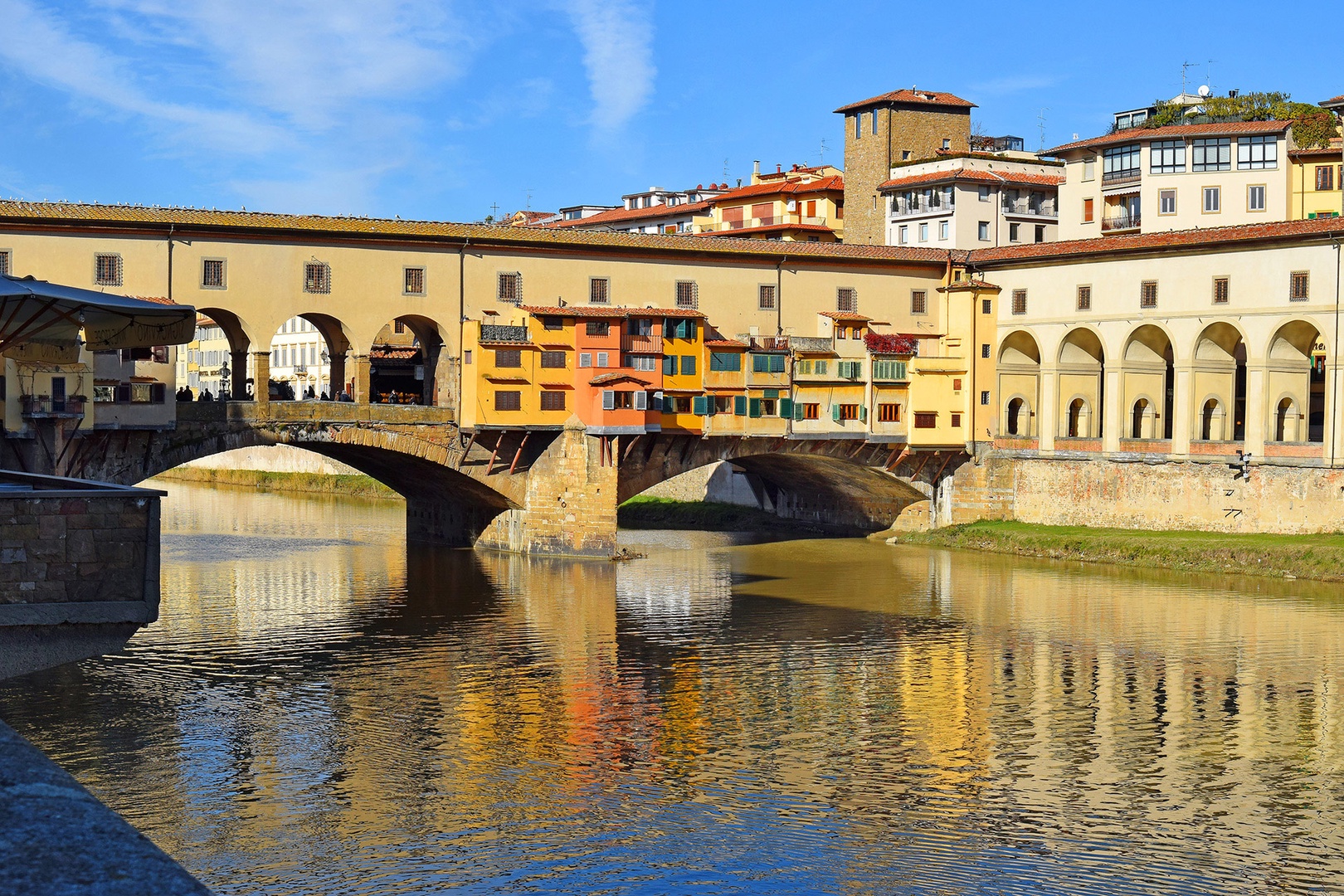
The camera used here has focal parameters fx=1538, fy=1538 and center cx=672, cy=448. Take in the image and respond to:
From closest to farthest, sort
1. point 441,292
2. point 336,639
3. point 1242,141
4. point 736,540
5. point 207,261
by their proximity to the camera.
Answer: point 336,639 < point 207,261 < point 441,292 < point 736,540 < point 1242,141

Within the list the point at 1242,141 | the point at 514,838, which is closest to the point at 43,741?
the point at 514,838

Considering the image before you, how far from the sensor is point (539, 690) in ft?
88.9

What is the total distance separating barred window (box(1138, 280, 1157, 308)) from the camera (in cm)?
4925

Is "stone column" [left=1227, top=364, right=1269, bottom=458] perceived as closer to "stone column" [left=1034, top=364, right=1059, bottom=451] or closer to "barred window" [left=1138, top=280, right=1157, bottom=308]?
"barred window" [left=1138, top=280, right=1157, bottom=308]

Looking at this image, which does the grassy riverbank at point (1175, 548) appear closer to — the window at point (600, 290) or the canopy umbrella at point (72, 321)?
the window at point (600, 290)

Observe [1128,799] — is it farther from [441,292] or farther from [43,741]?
[441,292]

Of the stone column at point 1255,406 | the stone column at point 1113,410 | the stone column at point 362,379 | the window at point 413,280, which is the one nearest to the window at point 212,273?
the stone column at point 362,379

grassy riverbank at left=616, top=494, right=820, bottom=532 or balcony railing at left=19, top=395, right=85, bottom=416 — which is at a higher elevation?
balcony railing at left=19, top=395, right=85, bottom=416

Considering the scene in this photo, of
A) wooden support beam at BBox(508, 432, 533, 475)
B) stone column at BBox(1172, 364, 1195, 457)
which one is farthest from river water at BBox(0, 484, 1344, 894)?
stone column at BBox(1172, 364, 1195, 457)

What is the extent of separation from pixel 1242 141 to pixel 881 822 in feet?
161

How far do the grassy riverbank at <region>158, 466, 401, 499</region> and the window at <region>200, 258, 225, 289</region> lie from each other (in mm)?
25664

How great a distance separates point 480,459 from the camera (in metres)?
45.6

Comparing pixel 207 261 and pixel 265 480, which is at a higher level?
pixel 207 261

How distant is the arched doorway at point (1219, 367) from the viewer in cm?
4900
